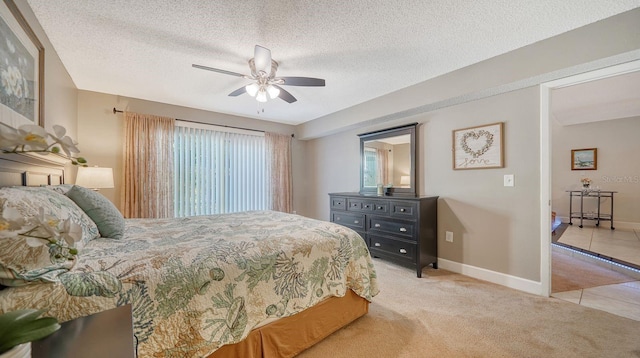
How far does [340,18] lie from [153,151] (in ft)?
10.7

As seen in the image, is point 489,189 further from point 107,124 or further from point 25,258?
point 107,124

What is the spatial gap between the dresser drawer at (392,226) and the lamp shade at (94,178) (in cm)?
330

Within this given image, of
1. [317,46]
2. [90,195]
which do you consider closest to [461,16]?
[317,46]

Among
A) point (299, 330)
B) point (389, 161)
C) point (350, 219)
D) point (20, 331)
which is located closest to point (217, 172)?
point (350, 219)

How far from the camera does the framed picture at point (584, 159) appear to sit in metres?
5.58

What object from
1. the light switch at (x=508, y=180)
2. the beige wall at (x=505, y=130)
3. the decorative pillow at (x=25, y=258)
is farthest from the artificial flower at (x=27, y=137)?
the light switch at (x=508, y=180)

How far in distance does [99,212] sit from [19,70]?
1.04 meters

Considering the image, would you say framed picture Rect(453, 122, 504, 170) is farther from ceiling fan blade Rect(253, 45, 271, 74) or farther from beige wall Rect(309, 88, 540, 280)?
ceiling fan blade Rect(253, 45, 271, 74)

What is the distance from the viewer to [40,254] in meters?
0.88

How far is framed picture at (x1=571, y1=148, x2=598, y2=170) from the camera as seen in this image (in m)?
5.58

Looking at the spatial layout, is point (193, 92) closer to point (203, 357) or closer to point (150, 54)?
point (150, 54)

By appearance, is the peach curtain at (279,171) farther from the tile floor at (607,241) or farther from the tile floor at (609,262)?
the tile floor at (607,241)

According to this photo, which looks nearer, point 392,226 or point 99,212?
point 99,212

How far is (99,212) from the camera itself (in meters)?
1.64
